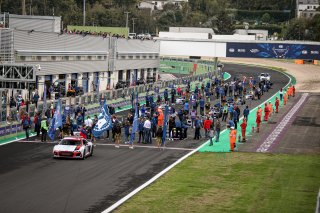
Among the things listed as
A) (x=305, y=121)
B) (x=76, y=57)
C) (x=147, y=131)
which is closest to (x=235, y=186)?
(x=147, y=131)

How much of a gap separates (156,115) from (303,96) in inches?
1456

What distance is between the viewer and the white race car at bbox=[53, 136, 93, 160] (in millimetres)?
32781


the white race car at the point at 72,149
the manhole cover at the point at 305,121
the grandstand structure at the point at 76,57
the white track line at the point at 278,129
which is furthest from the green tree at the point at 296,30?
the white race car at the point at 72,149

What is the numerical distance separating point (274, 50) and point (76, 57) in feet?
104

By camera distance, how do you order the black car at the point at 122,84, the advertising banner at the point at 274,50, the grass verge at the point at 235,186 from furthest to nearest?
the advertising banner at the point at 274,50 < the black car at the point at 122,84 < the grass verge at the point at 235,186

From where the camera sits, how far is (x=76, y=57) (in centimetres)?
6644

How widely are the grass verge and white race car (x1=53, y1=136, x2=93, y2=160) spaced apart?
4.34 metres

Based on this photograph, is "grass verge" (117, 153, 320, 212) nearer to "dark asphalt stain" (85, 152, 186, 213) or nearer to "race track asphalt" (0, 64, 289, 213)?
"dark asphalt stain" (85, 152, 186, 213)

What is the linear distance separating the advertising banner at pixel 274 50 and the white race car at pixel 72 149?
192 feet

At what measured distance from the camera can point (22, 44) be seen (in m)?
56.1

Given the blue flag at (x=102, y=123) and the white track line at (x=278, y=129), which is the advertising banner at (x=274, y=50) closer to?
the white track line at (x=278, y=129)

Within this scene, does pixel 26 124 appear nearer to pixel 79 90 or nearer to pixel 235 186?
pixel 235 186

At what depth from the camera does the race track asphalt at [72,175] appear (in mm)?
23688

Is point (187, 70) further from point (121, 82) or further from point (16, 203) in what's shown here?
point (16, 203)
